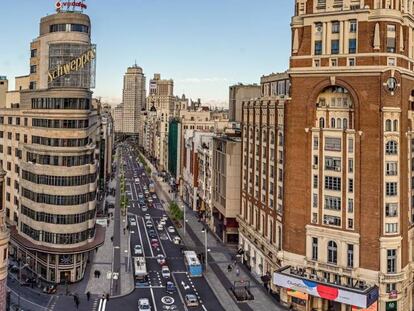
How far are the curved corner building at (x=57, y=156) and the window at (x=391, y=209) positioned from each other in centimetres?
4764

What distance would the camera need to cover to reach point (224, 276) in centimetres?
8894

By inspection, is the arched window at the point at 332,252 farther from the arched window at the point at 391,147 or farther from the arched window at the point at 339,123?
the arched window at the point at 339,123

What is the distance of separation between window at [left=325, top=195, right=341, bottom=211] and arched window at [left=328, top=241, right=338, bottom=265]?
5.00m

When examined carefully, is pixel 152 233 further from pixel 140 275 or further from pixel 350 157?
pixel 350 157

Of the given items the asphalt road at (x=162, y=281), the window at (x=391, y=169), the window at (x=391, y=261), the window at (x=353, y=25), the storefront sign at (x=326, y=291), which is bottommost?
the asphalt road at (x=162, y=281)

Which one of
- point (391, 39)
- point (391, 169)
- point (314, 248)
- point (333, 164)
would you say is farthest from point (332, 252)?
point (391, 39)

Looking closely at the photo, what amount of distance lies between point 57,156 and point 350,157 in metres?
46.2

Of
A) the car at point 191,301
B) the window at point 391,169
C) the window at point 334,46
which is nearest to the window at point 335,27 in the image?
the window at point 334,46

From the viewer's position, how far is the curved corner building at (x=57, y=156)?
8131 centimetres

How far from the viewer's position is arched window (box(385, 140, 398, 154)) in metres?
67.6

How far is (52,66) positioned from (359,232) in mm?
58384

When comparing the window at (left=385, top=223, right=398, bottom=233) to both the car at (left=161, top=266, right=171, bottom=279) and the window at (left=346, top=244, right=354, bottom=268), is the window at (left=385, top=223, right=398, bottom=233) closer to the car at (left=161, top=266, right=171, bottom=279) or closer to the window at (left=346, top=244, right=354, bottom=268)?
the window at (left=346, top=244, right=354, bottom=268)

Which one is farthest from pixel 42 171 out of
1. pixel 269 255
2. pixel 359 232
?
pixel 359 232

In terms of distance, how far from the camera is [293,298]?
74000 mm
